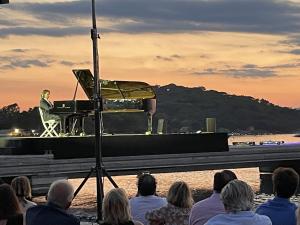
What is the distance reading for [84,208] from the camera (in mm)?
22078

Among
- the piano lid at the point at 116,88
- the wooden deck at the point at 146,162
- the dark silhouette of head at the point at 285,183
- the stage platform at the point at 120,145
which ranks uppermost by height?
the piano lid at the point at 116,88

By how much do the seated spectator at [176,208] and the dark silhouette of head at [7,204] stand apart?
132cm

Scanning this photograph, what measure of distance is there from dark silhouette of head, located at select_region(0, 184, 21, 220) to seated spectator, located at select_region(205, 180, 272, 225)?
1.52 meters

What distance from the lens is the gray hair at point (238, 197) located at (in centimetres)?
437

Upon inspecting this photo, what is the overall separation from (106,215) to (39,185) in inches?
820

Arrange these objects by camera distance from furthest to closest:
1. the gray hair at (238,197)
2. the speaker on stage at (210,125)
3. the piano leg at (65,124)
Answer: the speaker on stage at (210,125), the piano leg at (65,124), the gray hair at (238,197)

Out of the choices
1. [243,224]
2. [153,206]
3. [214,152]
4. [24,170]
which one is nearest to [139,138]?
[214,152]

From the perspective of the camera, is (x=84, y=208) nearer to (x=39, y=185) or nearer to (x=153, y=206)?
(x=39, y=185)

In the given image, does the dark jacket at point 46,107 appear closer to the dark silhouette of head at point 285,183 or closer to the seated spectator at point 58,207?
the seated spectator at point 58,207

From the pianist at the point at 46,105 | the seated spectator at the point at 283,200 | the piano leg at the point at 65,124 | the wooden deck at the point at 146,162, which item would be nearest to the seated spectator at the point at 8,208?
the seated spectator at the point at 283,200

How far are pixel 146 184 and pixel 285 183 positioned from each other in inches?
60.5

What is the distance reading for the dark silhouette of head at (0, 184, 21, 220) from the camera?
4801 mm

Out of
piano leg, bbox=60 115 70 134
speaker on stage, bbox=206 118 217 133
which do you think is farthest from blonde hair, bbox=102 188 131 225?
speaker on stage, bbox=206 118 217 133

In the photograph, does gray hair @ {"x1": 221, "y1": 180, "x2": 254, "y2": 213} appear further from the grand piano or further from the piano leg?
the piano leg
